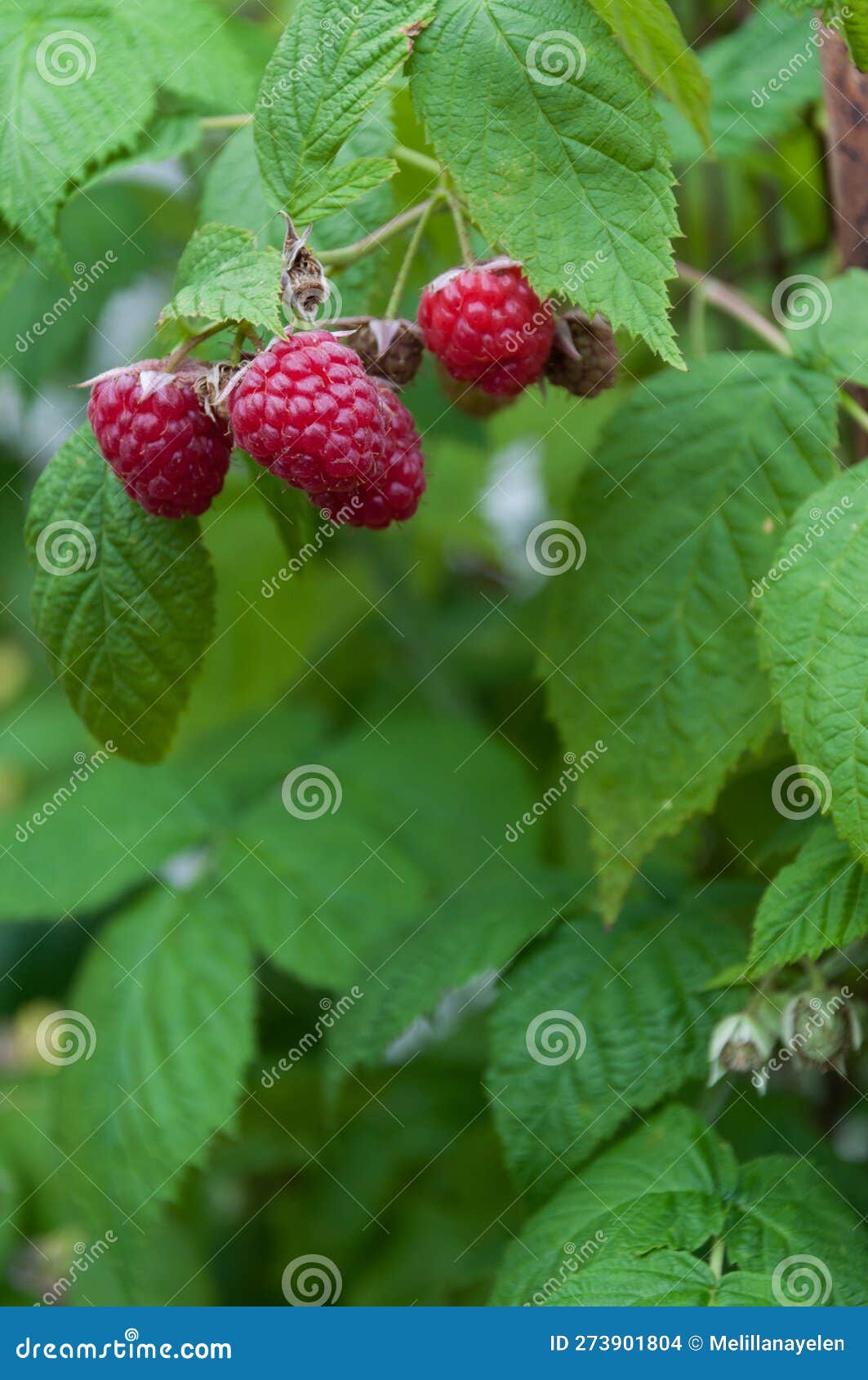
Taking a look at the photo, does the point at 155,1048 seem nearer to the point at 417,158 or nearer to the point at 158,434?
the point at 158,434

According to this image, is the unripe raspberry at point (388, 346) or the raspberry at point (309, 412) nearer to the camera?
the raspberry at point (309, 412)

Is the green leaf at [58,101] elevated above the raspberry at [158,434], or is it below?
above

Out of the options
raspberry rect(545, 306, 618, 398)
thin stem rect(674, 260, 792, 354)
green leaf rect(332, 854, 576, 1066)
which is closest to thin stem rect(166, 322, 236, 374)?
raspberry rect(545, 306, 618, 398)

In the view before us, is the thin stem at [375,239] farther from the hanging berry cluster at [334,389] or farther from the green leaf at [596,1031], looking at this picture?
the green leaf at [596,1031]

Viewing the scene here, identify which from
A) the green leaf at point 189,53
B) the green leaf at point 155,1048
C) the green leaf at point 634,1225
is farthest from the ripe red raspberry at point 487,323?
the green leaf at point 155,1048

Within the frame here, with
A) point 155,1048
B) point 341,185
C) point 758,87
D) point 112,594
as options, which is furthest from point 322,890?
point 758,87

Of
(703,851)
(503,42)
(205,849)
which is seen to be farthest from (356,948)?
(503,42)

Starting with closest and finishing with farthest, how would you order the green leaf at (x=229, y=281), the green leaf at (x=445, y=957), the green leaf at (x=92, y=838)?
the green leaf at (x=229, y=281) → the green leaf at (x=445, y=957) → the green leaf at (x=92, y=838)
